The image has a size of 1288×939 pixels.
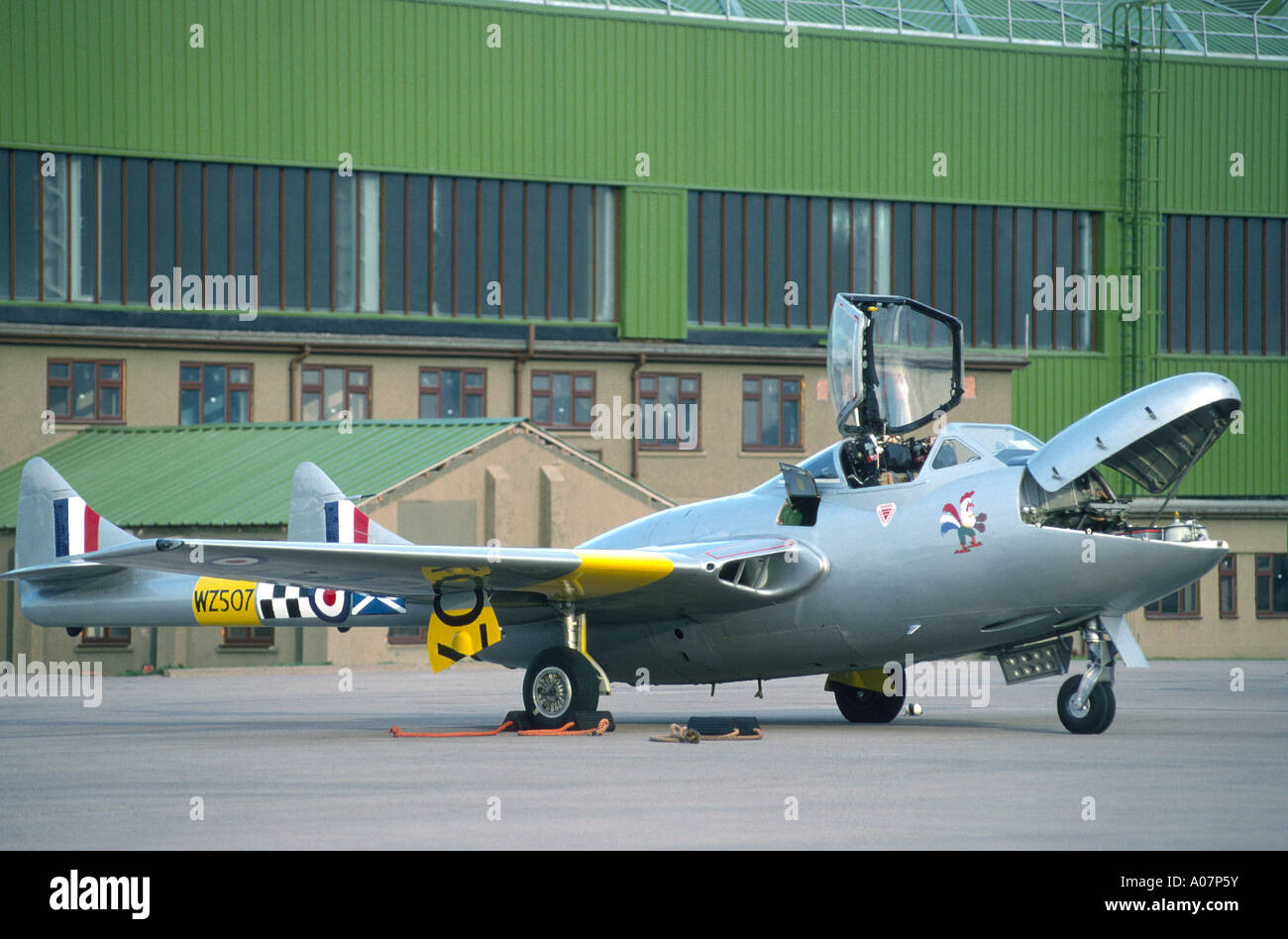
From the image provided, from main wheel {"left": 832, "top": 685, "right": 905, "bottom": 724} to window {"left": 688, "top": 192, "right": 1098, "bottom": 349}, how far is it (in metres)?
32.4

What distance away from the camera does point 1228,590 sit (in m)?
49.2

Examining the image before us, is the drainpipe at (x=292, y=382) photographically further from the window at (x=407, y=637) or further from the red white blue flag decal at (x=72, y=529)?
the red white blue flag decal at (x=72, y=529)

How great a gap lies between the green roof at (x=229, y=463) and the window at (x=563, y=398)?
6.60m

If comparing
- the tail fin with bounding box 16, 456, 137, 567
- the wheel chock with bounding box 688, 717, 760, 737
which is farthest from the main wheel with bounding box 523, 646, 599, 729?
the tail fin with bounding box 16, 456, 137, 567

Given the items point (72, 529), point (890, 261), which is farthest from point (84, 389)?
point (72, 529)

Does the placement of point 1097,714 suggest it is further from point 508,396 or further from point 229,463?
point 508,396

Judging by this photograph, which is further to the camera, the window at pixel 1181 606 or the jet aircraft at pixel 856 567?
the window at pixel 1181 606

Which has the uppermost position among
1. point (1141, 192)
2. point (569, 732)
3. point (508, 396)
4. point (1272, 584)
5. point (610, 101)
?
point (610, 101)

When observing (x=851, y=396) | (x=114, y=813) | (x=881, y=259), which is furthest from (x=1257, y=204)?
(x=114, y=813)

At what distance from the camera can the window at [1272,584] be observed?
49562 millimetres

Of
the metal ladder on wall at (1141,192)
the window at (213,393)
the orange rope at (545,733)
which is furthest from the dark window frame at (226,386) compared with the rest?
the orange rope at (545,733)

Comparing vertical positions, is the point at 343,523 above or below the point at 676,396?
below

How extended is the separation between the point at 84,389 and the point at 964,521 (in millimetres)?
33783

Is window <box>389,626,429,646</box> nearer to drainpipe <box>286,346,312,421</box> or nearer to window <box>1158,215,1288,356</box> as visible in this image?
drainpipe <box>286,346,312,421</box>
